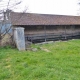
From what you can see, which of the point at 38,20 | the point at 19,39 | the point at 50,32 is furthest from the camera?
the point at 50,32

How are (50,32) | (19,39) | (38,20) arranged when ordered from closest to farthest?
(19,39), (38,20), (50,32)

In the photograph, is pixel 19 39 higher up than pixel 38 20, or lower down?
lower down

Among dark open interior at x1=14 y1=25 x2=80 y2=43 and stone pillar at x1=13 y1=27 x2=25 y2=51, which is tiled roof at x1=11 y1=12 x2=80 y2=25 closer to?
dark open interior at x1=14 y1=25 x2=80 y2=43

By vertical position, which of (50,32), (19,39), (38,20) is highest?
(38,20)

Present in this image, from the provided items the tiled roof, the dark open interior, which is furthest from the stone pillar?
the dark open interior

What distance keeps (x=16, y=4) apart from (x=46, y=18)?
809 centimetres

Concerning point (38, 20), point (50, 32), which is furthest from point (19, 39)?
point (50, 32)

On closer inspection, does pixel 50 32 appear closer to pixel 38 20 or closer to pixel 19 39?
pixel 38 20

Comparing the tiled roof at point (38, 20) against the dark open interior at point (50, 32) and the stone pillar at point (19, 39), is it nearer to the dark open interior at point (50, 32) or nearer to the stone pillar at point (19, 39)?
the dark open interior at point (50, 32)

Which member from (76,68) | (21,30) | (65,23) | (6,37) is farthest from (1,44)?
(65,23)

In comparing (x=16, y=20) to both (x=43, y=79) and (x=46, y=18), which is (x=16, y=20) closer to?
(x=46, y=18)

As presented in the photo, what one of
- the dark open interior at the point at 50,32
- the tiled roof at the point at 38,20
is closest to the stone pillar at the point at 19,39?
the tiled roof at the point at 38,20

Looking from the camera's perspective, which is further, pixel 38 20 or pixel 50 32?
pixel 50 32

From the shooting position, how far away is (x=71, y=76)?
582 cm
